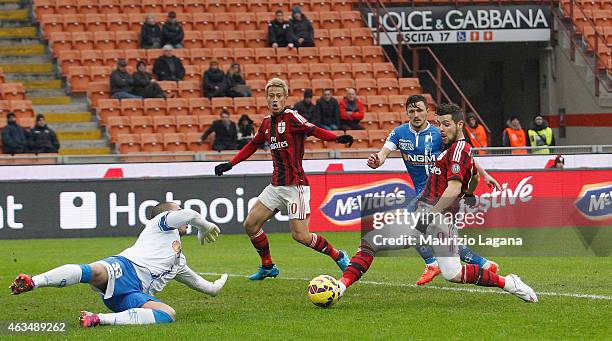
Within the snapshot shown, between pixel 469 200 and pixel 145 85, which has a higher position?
pixel 145 85

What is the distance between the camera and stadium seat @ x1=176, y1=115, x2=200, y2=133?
84.3 ft

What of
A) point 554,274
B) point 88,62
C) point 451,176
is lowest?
point 554,274

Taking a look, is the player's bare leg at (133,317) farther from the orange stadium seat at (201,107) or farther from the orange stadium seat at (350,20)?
the orange stadium seat at (350,20)

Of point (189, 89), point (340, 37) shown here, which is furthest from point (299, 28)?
point (189, 89)

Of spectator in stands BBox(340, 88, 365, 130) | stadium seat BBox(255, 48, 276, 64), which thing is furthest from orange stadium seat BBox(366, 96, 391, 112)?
stadium seat BBox(255, 48, 276, 64)

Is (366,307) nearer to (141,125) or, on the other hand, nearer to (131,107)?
(141,125)

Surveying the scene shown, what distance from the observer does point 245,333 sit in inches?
374

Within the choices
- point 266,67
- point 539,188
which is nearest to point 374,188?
point 539,188

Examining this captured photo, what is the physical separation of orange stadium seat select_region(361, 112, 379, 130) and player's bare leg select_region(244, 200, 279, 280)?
13502 millimetres

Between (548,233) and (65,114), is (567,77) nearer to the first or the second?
(65,114)

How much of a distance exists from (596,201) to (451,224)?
1003 cm

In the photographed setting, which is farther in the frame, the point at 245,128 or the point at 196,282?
the point at 245,128

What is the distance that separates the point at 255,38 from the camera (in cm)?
2898

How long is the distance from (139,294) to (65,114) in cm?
1637
